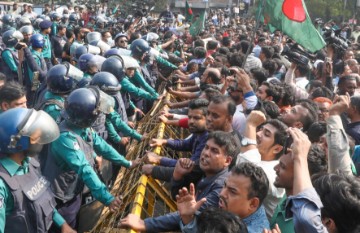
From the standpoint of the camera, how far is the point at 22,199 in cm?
280

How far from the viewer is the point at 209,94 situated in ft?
17.8

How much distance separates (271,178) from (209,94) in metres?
2.30

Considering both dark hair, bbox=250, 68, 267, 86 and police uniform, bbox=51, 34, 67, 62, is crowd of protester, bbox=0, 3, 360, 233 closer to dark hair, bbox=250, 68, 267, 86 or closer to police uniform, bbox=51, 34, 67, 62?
dark hair, bbox=250, 68, 267, 86

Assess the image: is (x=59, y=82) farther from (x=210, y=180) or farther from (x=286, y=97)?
(x=286, y=97)

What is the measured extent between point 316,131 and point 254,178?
1626mm

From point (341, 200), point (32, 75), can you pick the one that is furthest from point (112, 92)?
point (341, 200)

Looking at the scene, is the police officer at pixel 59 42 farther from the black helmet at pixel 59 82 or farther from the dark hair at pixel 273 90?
the dark hair at pixel 273 90

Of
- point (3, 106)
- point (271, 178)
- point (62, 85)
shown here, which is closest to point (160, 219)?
point (271, 178)

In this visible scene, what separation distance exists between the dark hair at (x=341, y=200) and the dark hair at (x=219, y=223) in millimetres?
471

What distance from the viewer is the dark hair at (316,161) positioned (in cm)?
319

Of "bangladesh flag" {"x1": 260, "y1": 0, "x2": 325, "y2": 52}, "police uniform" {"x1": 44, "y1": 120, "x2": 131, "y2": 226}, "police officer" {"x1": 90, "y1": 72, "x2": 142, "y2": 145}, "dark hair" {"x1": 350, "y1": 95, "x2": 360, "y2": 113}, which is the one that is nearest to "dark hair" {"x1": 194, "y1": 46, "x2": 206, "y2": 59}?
"bangladesh flag" {"x1": 260, "y1": 0, "x2": 325, "y2": 52}

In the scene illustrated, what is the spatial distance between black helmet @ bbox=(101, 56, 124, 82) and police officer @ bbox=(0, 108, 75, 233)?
3522 millimetres

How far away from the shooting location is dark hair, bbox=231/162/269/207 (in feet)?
8.81

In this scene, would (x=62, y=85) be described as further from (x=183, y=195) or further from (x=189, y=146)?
(x=183, y=195)
